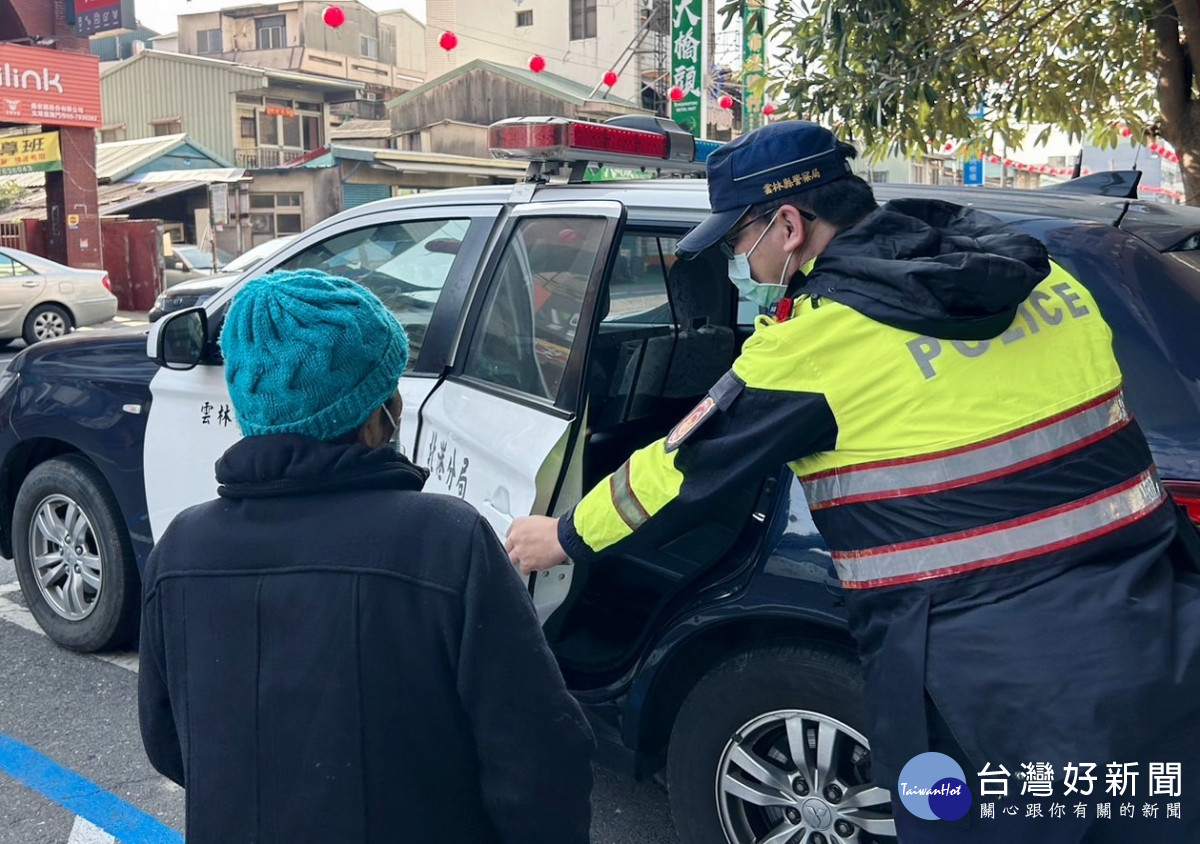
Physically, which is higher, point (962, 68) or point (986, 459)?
point (962, 68)

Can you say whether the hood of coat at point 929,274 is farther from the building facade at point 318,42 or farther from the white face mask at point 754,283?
the building facade at point 318,42

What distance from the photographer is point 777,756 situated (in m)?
2.46

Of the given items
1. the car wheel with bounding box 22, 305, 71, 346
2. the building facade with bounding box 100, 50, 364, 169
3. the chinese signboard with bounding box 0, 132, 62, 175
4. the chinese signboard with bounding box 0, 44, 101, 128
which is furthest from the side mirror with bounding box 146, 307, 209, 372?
the building facade with bounding box 100, 50, 364, 169

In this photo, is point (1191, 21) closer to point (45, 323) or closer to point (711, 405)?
point (711, 405)

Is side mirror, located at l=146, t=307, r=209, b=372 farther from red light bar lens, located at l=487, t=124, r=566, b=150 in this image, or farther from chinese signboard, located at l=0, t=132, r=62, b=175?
chinese signboard, located at l=0, t=132, r=62, b=175

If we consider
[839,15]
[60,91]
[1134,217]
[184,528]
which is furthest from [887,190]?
[60,91]

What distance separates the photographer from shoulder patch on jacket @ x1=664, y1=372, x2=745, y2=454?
74.1 inches

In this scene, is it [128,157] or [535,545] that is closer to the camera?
[535,545]

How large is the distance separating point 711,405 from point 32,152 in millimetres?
21431

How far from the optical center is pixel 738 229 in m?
2.06

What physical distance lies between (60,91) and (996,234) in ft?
69.3

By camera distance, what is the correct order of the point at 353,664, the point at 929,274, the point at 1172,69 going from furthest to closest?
the point at 1172,69 < the point at 929,274 < the point at 353,664

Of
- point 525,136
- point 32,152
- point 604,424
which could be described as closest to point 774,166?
point 525,136

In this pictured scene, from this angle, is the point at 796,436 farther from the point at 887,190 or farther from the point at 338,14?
the point at 338,14
